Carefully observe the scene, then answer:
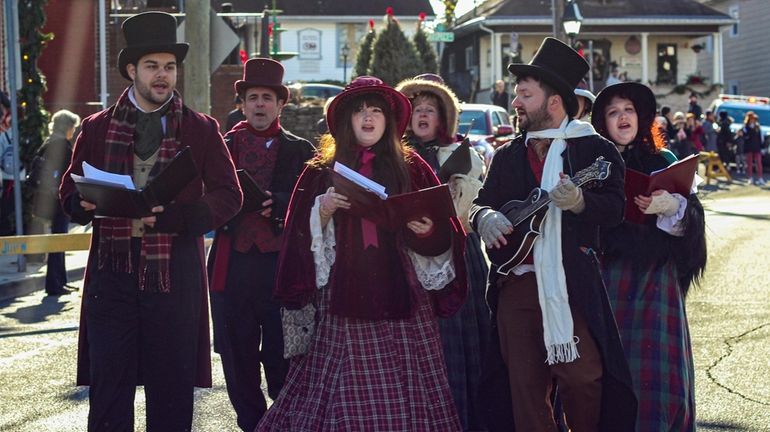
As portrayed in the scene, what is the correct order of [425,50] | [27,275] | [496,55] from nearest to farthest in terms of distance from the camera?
1. [27,275]
2. [425,50]
3. [496,55]

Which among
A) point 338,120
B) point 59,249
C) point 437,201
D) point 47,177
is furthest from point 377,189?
point 47,177

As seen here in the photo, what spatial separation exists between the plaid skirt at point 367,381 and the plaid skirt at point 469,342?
96 cm

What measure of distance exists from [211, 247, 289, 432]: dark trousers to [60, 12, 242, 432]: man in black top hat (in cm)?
102

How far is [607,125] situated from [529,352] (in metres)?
1.33

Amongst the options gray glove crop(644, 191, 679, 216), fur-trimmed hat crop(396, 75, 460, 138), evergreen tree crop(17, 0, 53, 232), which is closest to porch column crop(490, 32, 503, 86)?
evergreen tree crop(17, 0, 53, 232)

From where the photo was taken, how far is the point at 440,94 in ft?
23.1

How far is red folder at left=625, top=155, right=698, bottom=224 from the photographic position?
230 inches

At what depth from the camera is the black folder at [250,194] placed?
6.32 meters

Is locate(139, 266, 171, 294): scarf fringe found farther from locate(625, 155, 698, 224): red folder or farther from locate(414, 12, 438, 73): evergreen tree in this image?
locate(414, 12, 438, 73): evergreen tree

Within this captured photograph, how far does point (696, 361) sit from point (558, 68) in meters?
3.82

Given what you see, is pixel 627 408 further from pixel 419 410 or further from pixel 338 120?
pixel 338 120

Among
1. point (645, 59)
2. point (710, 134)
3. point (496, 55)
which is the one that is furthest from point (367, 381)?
point (645, 59)

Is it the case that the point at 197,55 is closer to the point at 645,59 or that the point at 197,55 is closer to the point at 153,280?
the point at 153,280

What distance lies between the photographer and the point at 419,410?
18.2 ft
